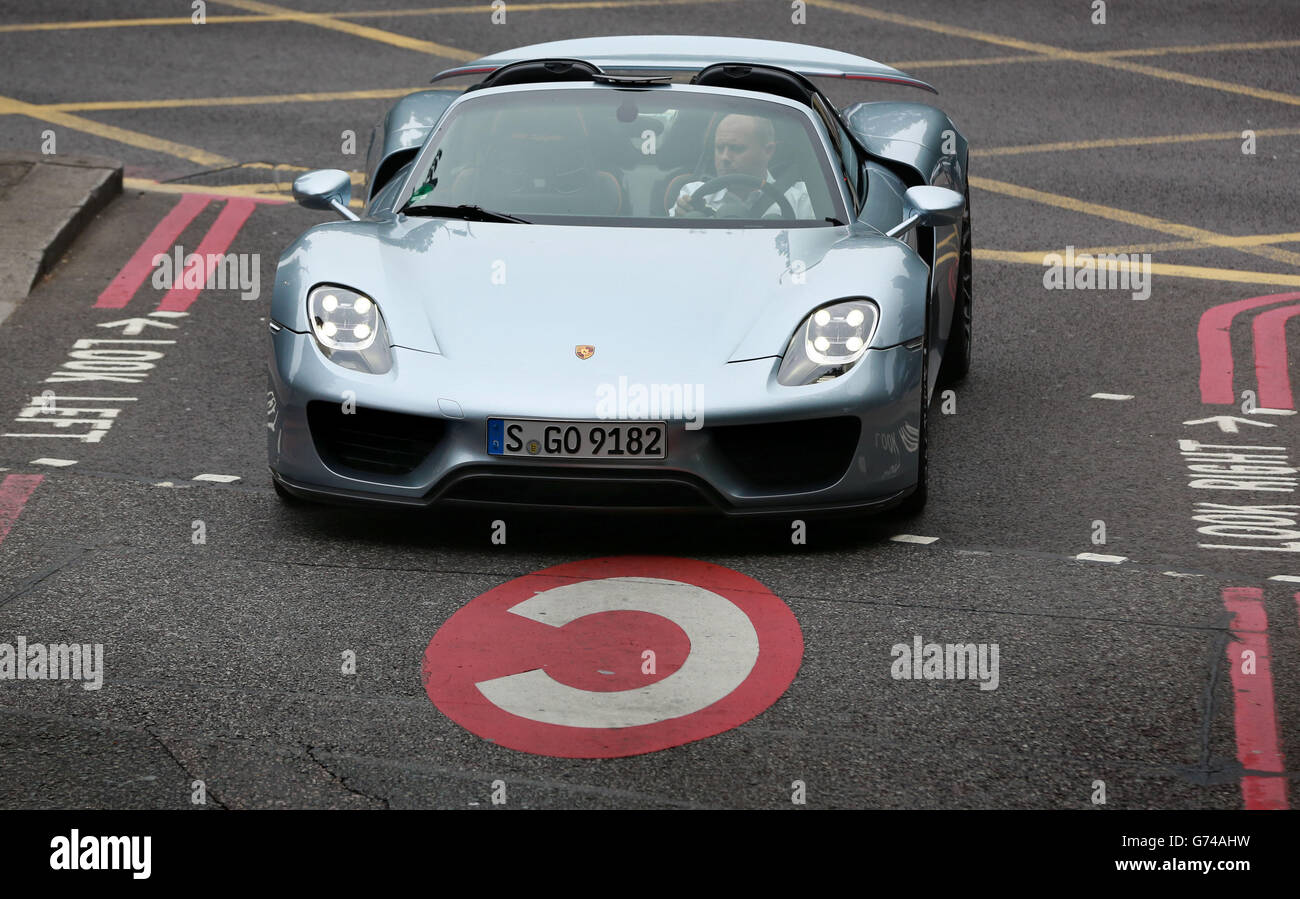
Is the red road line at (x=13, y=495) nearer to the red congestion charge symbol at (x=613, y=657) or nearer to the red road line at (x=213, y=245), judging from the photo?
the red congestion charge symbol at (x=613, y=657)

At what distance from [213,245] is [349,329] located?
399 cm

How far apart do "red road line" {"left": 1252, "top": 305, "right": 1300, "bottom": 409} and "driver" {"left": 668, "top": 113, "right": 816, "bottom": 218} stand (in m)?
2.15

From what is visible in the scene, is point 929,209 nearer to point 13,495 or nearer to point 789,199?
point 789,199

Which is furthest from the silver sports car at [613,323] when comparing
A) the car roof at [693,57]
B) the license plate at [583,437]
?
the car roof at [693,57]

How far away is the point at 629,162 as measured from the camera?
5.73 meters

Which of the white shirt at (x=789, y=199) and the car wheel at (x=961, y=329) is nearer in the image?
the white shirt at (x=789, y=199)

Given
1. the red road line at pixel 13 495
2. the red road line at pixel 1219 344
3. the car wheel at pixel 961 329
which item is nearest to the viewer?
the red road line at pixel 13 495

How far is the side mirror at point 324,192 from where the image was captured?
578 cm

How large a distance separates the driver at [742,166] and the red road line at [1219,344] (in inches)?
78.9

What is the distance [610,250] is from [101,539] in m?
1.76

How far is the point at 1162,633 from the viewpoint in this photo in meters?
4.33

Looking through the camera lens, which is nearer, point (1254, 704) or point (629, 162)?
point (1254, 704)

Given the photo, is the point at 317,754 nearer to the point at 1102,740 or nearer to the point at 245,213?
the point at 1102,740

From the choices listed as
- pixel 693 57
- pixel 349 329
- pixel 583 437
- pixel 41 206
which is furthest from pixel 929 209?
pixel 41 206
